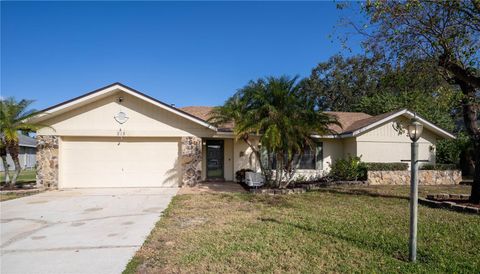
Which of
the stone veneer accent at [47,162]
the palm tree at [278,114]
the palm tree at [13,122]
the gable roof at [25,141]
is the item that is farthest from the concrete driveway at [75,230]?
the gable roof at [25,141]

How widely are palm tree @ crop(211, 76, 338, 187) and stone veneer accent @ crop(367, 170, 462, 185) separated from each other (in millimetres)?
4741

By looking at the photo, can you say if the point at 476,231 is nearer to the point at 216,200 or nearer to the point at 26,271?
the point at 216,200

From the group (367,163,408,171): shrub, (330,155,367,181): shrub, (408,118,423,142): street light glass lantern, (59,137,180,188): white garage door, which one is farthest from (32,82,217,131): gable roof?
(408,118,423,142): street light glass lantern

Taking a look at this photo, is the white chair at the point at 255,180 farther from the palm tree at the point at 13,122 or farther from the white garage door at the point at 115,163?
the palm tree at the point at 13,122

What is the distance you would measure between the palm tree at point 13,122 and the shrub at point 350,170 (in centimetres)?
1421

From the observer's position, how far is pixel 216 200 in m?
10.2

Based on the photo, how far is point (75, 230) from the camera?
6.62 metres

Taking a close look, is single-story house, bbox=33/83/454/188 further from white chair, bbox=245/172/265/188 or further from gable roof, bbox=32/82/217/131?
white chair, bbox=245/172/265/188

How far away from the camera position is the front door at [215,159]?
15.8 m

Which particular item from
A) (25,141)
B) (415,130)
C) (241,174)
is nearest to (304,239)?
(415,130)

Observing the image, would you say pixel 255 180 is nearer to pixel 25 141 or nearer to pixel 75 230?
pixel 75 230

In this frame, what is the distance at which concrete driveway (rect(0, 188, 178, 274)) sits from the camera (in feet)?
15.5

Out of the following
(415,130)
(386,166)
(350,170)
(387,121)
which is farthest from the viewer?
(387,121)

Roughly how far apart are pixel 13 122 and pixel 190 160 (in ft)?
25.7
